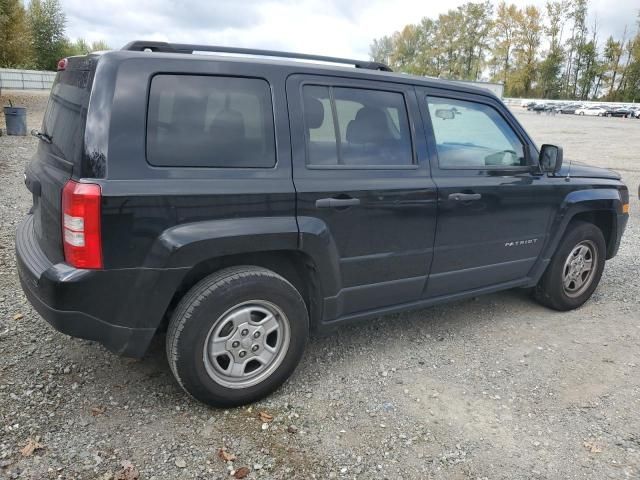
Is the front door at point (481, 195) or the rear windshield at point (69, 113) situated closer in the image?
the rear windshield at point (69, 113)

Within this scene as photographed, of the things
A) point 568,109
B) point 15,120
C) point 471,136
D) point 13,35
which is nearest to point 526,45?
point 568,109

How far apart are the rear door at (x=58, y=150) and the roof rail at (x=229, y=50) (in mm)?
303

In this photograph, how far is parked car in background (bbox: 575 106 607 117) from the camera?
5622cm

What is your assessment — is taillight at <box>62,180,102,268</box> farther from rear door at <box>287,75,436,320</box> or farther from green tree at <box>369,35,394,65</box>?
green tree at <box>369,35,394,65</box>

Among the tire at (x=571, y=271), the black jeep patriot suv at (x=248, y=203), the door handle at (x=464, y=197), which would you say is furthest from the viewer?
the tire at (x=571, y=271)

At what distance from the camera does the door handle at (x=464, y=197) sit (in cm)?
345

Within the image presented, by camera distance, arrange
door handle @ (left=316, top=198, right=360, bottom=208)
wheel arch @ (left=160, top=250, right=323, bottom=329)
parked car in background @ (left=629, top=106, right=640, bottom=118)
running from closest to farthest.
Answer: wheel arch @ (left=160, top=250, right=323, bottom=329), door handle @ (left=316, top=198, right=360, bottom=208), parked car in background @ (left=629, top=106, right=640, bottom=118)

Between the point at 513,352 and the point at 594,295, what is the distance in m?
1.71

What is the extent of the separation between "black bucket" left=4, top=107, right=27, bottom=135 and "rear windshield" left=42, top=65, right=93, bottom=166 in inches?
504

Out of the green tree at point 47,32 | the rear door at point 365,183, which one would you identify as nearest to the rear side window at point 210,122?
the rear door at point 365,183

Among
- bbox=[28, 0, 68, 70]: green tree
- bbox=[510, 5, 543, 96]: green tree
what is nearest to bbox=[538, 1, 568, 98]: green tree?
bbox=[510, 5, 543, 96]: green tree

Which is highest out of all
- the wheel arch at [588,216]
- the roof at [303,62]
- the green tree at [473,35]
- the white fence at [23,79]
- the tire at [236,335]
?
the green tree at [473,35]

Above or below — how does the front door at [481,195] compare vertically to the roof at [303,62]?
below

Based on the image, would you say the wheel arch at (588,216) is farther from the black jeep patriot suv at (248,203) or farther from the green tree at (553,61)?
the green tree at (553,61)
